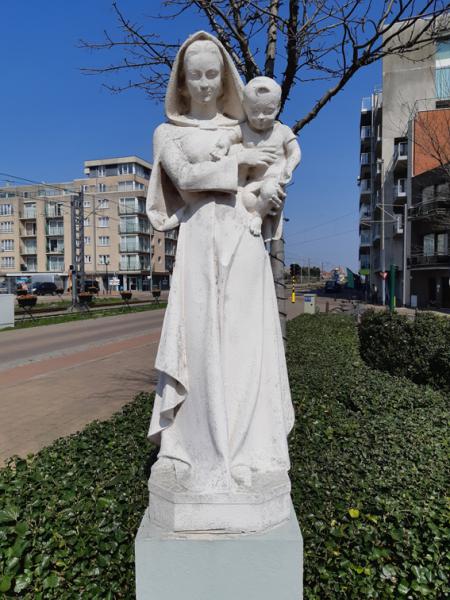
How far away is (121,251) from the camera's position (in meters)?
63.2

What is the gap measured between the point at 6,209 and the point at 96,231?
15.5 meters

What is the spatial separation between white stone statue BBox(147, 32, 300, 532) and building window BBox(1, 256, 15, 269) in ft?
239

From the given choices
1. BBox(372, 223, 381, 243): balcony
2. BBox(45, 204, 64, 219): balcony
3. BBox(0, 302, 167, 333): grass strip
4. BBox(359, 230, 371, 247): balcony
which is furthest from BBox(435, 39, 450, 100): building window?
BBox(45, 204, 64, 219): balcony

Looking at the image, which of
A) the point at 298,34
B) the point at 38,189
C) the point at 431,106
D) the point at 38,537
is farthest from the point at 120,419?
the point at 38,189

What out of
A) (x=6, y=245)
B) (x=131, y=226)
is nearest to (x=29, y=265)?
(x=6, y=245)

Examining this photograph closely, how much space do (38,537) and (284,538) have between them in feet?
5.20

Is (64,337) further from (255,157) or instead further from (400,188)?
(400,188)

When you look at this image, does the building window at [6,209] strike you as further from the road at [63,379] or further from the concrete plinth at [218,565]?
the concrete plinth at [218,565]

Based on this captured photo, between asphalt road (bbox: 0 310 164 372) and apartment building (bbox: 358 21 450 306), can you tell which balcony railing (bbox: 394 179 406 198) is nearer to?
apartment building (bbox: 358 21 450 306)

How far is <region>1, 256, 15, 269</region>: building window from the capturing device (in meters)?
67.5

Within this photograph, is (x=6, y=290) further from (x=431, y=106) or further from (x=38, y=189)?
(x=431, y=106)

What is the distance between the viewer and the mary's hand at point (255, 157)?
7.55ft

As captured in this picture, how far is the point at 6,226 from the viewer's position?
67.0 meters

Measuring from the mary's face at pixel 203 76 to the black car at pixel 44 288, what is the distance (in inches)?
2114
